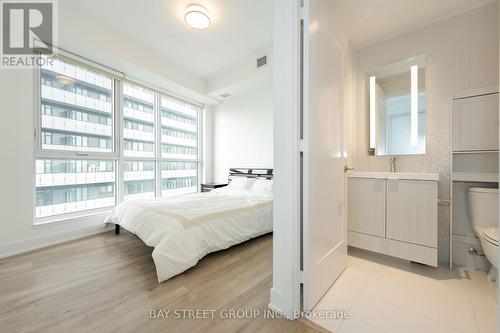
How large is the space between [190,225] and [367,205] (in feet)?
6.13

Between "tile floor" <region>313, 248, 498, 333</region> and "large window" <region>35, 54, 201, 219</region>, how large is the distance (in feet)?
11.7

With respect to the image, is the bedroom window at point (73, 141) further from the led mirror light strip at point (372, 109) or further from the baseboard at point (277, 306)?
the led mirror light strip at point (372, 109)

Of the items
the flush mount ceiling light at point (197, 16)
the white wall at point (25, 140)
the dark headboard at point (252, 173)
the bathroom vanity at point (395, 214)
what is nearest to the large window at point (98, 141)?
the white wall at point (25, 140)

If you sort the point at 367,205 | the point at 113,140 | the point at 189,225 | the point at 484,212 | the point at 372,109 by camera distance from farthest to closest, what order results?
the point at 113,140 < the point at 372,109 < the point at 367,205 < the point at 189,225 < the point at 484,212

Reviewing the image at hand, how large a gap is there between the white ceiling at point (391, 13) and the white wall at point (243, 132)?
1879 mm

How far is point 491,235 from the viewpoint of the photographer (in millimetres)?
1534

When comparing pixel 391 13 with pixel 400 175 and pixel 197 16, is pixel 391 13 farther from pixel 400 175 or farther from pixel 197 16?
pixel 197 16

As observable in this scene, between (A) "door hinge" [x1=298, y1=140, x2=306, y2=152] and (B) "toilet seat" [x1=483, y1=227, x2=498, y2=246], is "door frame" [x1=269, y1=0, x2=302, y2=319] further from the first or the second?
(B) "toilet seat" [x1=483, y1=227, x2=498, y2=246]

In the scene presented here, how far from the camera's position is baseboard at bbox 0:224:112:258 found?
2264mm

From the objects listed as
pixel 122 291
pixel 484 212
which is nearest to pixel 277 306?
pixel 122 291

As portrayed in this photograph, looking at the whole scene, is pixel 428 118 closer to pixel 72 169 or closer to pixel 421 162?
pixel 421 162

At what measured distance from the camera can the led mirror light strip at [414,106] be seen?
2266mm

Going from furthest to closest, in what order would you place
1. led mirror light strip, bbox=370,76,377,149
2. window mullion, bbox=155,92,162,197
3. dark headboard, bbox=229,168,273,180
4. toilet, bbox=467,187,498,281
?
window mullion, bbox=155,92,162,197
dark headboard, bbox=229,168,273,180
led mirror light strip, bbox=370,76,377,149
toilet, bbox=467,187,498,281

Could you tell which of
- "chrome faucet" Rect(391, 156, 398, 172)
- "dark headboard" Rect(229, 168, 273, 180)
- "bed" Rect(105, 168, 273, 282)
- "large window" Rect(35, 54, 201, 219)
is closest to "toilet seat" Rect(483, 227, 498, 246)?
"chrome faucet" Rect(391, 156, 398, 172)
